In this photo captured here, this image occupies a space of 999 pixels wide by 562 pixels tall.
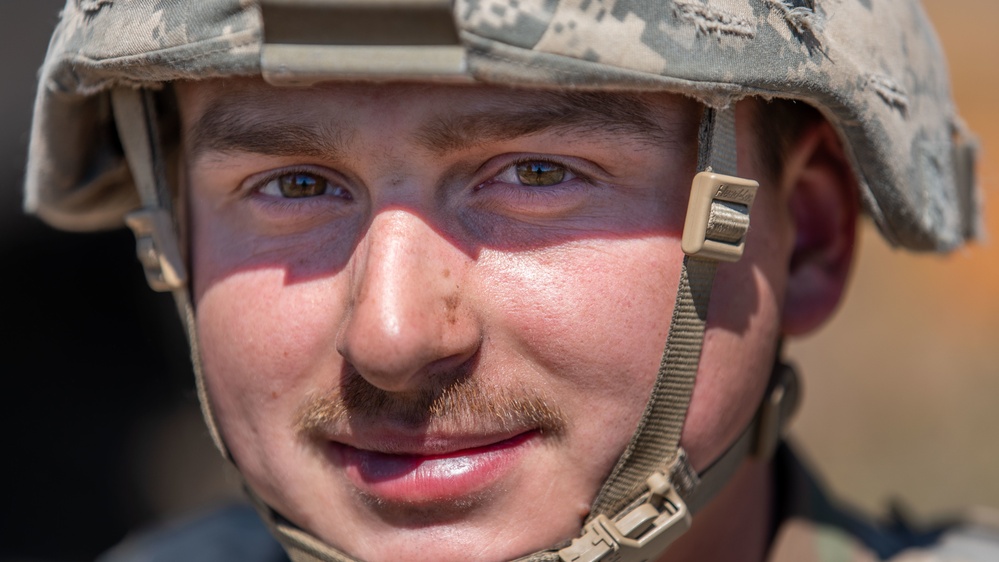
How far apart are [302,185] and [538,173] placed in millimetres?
442

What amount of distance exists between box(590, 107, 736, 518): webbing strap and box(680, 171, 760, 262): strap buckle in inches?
0.7

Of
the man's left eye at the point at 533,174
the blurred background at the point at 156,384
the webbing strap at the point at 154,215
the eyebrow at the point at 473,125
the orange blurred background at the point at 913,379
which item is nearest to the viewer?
the eyebrow at the point at 473,125

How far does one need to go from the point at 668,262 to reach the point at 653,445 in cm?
33

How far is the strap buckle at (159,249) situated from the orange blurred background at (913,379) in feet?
10.4

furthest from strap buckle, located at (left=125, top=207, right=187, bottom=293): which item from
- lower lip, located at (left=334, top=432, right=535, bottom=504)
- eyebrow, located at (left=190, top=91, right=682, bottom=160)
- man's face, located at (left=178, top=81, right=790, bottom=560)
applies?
lower lip, located at (left=334, top=432, right=535, bottom=504)

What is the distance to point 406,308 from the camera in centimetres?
162

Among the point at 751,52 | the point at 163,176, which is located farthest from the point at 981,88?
the point at 163,176

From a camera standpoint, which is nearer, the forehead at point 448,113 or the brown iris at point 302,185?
the forehead at point 448,113

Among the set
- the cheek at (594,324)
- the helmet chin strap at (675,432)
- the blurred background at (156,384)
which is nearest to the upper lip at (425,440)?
the cheek at (594,324)

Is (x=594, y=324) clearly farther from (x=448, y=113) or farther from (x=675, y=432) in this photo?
(x=448, y=113)

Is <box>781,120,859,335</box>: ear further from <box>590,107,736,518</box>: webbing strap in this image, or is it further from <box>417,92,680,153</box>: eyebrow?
<box>417,92,680,153</box>: eyebrow

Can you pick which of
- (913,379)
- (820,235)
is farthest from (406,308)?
(913,379)

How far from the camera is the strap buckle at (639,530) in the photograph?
180 centimetres

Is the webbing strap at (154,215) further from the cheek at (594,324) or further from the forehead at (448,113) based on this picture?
the cheek at (594,324)
